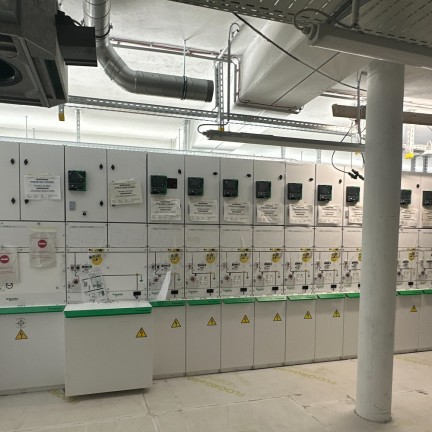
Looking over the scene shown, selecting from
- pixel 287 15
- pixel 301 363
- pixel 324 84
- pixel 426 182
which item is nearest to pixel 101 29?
pixel 287 15

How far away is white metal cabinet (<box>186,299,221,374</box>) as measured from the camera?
337 cm

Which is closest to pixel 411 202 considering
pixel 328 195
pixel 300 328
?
pixel 328 195

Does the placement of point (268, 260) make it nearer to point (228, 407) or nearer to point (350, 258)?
point (350, 258)

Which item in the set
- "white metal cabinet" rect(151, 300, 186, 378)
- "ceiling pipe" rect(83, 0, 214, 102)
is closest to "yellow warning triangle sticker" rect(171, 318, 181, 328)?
"white metal cabinet" rect(151, 300, 186, 378)

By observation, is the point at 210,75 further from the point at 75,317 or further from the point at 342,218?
the point at 75,317

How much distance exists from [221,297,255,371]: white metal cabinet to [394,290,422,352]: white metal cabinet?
78.7 inches

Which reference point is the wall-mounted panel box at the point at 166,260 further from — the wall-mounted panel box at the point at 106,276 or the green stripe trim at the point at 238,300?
the green stripe trim at the point at 238,300

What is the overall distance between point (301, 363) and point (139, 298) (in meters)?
2.03

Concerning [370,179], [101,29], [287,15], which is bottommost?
[370,179]

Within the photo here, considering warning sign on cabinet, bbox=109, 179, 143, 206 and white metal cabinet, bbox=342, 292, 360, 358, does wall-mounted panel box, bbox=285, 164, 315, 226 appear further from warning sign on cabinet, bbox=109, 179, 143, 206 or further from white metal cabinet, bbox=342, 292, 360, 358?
warning sign on cabinet, bbox=109, 179, 143, 206

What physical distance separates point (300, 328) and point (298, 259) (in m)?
0.80

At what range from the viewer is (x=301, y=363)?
3.71m

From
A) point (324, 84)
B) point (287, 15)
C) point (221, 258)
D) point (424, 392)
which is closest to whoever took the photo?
point (287, 15)

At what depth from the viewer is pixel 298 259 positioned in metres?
3.71
